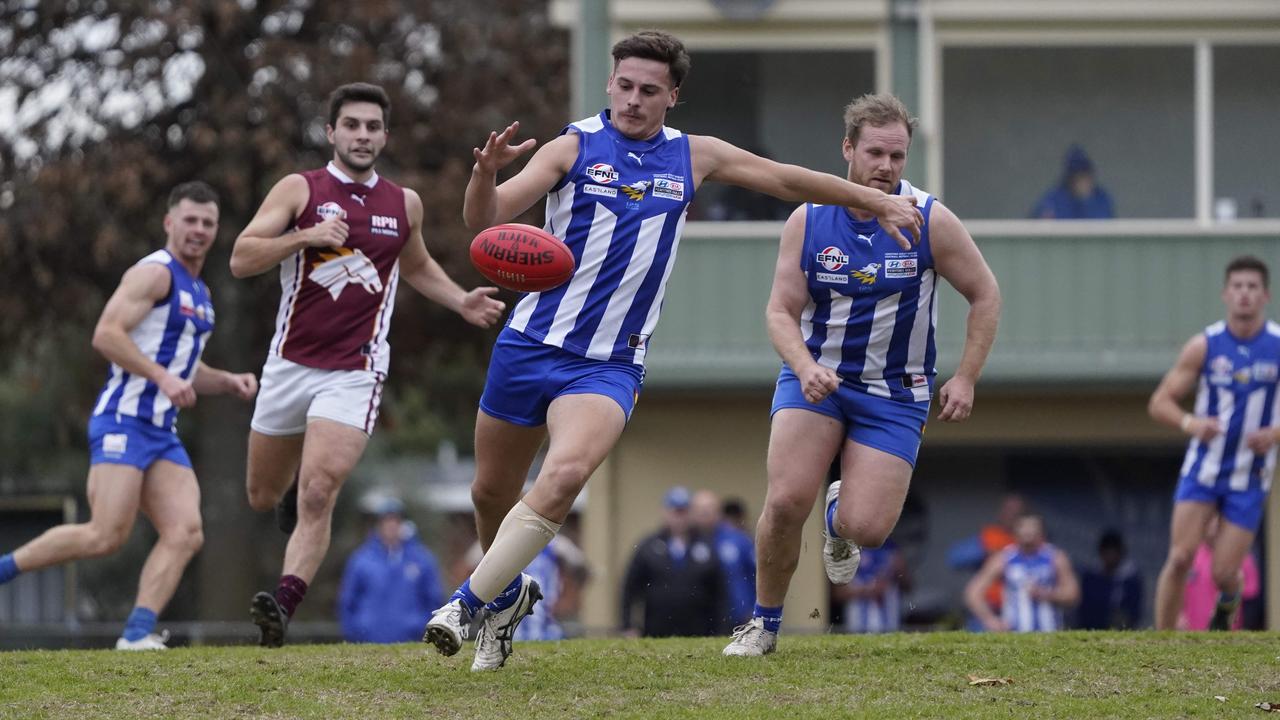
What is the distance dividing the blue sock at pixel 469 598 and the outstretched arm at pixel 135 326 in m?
2.67

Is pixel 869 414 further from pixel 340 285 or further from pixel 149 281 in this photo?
pixel 149 281

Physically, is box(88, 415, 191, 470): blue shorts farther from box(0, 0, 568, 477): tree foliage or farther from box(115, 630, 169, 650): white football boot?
box(0, 0, 568, 477): tree foliage

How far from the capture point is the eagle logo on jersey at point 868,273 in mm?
8102

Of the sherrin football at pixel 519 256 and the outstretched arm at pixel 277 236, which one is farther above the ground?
the outstretched arm at pixel 277 236

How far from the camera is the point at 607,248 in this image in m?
7.51

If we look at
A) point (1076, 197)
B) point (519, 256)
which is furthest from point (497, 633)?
A: point (1076, 197)

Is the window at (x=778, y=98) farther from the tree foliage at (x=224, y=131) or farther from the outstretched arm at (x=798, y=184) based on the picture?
the outstretched arm at (x=798, y=184)

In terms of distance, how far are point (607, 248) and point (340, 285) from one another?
6.88ft

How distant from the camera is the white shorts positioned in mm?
8977

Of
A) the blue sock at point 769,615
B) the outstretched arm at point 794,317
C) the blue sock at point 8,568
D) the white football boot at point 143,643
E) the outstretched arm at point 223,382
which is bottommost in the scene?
the white football boot at point 143,643

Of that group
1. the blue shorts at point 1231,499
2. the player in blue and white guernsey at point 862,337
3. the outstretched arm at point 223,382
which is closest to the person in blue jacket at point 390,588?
the outstretched arm at point 223,382

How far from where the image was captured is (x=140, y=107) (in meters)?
20.4

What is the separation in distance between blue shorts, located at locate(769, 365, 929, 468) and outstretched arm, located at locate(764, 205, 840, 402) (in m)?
0.19

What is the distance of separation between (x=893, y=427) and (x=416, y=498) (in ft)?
87.1
